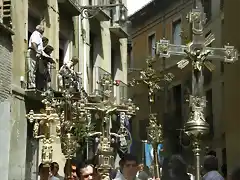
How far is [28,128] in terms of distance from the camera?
15.0 m

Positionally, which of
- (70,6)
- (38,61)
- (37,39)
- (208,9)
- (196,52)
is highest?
(208,9)

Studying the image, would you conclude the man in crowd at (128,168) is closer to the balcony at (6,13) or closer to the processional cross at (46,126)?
the processional cross at (46,126)

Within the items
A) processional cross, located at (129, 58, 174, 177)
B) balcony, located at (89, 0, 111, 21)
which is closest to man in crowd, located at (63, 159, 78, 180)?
processional cross, located at (129, 58, 174, 177)

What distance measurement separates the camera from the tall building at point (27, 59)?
1383 centimetres

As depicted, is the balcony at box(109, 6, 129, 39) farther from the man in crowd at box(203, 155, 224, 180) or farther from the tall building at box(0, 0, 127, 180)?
the man in crowd at box(203, 155, 224, 180)

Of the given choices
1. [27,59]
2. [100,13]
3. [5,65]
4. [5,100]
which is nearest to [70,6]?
[100,13]

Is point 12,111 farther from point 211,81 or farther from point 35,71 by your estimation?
point 211,81

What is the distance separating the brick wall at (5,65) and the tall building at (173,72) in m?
6.31

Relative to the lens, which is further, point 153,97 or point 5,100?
point 5,100

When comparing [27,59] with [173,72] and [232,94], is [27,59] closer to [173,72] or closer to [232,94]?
[232,94]

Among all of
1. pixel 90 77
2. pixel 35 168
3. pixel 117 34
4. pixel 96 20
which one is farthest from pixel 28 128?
pixel 117 34

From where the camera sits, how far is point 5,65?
1389 centimetres

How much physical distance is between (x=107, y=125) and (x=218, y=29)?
49.4 ft

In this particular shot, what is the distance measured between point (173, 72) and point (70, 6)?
7.27 metres
